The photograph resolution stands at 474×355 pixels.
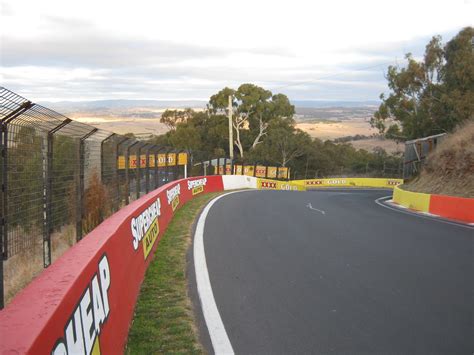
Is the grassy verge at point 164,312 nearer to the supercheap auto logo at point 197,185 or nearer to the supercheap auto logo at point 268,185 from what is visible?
the supercheap auto logo at point 197,185

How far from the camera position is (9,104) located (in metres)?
4.61

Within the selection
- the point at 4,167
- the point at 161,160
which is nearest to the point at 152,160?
the point at 161,160

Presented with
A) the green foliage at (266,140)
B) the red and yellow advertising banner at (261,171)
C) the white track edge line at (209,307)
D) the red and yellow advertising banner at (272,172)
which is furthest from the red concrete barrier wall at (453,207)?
the green foliage at (266,140)

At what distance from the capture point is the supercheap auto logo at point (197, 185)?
860 inches

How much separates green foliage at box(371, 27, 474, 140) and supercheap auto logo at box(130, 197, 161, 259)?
107 ft

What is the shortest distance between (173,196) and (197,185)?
8.60 meters

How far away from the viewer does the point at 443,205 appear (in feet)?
57.9

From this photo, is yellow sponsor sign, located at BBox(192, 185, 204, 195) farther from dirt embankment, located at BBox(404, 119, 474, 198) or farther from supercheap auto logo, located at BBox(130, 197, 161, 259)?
supercheap auto logo, located at BBox(130, 197, 161, 259)

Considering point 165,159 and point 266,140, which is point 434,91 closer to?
point 266,140

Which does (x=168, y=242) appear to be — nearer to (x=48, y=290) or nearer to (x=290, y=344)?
(x=290, y=344)

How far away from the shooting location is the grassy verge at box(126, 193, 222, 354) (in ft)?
16.0

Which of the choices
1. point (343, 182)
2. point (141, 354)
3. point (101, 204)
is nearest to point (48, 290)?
point (141, 354)

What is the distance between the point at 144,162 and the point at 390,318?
437 inches

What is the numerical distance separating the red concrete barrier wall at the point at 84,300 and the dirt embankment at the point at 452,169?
15710mm
